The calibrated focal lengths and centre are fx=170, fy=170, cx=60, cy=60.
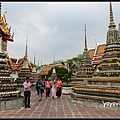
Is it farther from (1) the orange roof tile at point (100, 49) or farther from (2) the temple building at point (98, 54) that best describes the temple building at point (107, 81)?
(1) the orange roof tile at point (100, 49)

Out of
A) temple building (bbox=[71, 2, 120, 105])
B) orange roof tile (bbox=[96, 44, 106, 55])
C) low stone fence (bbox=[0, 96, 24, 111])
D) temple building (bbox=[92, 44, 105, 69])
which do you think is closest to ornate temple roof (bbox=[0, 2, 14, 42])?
low stone fence (bbox=[0, 96, 24, 111])

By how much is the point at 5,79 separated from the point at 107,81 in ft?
A: 19.4

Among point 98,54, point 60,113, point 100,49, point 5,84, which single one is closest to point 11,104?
point 5,84

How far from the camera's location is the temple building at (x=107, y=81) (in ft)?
30.0

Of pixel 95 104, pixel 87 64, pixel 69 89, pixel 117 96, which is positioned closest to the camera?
pixel 117 96

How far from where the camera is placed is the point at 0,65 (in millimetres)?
9016

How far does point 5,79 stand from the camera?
8.77 m

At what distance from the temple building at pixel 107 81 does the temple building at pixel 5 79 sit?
4.03 m

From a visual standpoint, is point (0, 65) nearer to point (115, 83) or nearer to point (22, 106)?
point (22, 106)

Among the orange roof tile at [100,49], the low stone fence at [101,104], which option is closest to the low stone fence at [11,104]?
the low stone fence at [101,104]

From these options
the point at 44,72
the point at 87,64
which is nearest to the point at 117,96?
the point at 87,64

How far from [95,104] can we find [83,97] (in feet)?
4.08

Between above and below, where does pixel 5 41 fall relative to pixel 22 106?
above

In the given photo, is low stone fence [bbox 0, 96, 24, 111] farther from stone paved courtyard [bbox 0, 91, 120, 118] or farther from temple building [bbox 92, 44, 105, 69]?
temple building [bbox 92, 44, 105, 69]
